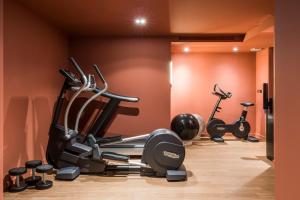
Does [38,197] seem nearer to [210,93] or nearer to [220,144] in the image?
[220,144]

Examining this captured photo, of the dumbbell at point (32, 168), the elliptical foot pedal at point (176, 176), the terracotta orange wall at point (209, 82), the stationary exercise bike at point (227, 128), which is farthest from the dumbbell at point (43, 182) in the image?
the terracotta orange wall at point (209, 82)

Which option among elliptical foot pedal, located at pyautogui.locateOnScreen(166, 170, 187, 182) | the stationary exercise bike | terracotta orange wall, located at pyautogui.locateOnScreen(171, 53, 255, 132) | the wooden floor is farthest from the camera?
terracotta orange wall, located at pyautogui.locateOnScreen(171, 53, 255, 132)

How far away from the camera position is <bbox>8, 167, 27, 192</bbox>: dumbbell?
10.3 feet

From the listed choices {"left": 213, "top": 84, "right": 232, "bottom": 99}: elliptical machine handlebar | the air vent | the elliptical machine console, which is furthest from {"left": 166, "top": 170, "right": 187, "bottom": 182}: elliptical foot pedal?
{"left": 213, "top": 84, "right": 232, "bottom": 99}: elliptical machine handlebar

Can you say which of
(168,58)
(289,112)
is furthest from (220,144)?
(289,112)

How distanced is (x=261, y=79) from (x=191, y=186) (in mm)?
4863

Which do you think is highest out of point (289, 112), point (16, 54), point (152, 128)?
point (16, 54)

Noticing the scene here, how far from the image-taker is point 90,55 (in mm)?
5602

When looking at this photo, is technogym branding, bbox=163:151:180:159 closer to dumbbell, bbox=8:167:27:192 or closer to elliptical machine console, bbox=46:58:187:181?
elliptical machine console, bbox=46:58:187:181

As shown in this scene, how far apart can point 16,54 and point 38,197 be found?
1.83 metres

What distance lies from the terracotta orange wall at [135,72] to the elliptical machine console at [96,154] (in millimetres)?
1442

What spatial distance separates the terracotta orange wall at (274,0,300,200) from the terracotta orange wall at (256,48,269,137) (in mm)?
5005

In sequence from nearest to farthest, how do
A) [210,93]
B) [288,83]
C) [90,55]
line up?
[288,83] → [90,55] → [210,93]

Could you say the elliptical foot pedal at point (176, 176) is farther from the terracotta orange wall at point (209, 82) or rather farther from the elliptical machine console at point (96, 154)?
the terracotta orange wall at point (209, 82)
